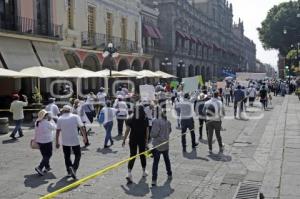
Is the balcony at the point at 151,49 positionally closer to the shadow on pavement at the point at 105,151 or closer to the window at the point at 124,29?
the window at the point at 124,29

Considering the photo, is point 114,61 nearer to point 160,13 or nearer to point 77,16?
point 77,16

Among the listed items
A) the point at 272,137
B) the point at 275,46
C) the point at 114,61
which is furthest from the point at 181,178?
the point at 275,46

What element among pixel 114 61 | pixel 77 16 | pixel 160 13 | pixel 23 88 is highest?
pixel 160 13

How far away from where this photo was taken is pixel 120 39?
34.3 meters

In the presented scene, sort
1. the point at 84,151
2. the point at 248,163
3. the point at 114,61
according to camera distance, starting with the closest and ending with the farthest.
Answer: the point at 248,163 → the point at 84,151 → the point at 114,61

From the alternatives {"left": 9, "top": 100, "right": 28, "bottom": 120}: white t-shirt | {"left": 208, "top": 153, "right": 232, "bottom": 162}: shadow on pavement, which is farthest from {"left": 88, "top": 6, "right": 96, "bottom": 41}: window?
{"left": 208, "top": 153, "right": 232, "bottom": 162}: shadow on pavement

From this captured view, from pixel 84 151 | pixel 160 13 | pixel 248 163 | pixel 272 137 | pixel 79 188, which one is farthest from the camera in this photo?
pixel 160 13

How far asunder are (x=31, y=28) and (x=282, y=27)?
49067mm

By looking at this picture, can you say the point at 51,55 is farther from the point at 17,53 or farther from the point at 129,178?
the point at 129,178

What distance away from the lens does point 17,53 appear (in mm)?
21547

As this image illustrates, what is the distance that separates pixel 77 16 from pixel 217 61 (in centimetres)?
5016

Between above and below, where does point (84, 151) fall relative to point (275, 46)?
below

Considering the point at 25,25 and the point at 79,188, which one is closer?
the point at 79,188

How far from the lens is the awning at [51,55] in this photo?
23484mm
